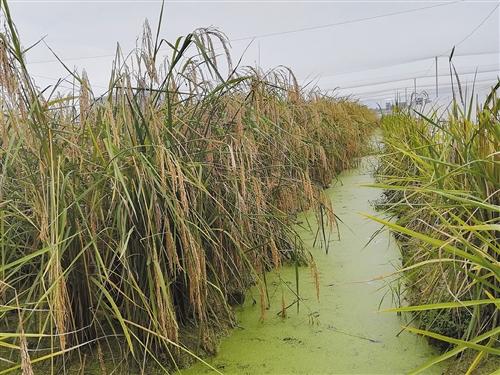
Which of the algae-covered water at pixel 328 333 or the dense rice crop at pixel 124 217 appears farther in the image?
the algae-covered water at pixel 328 333

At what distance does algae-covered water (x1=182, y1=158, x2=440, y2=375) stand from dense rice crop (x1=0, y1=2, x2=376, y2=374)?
0.09m

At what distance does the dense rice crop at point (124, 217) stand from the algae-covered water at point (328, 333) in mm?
88

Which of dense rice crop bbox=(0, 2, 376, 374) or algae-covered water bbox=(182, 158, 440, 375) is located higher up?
dense rice crop bbox=(0, 2, 376, 374)

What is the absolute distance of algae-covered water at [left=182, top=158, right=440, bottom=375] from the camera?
1209 millimetres

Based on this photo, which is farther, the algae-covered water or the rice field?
the algae-covered water

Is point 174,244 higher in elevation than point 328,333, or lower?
higher

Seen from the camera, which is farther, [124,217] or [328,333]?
[328,333]

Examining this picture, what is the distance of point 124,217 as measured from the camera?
3.59ft

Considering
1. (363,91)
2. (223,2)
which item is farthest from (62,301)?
(363,91)

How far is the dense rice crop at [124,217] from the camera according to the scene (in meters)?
1.04

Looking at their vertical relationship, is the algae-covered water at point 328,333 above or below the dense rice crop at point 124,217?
below

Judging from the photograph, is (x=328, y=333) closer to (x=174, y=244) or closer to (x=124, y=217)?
(x=174, y=244)

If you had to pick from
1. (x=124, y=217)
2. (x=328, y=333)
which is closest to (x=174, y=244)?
(x=124, y=217)

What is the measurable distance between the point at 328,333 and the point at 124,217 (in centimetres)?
71
